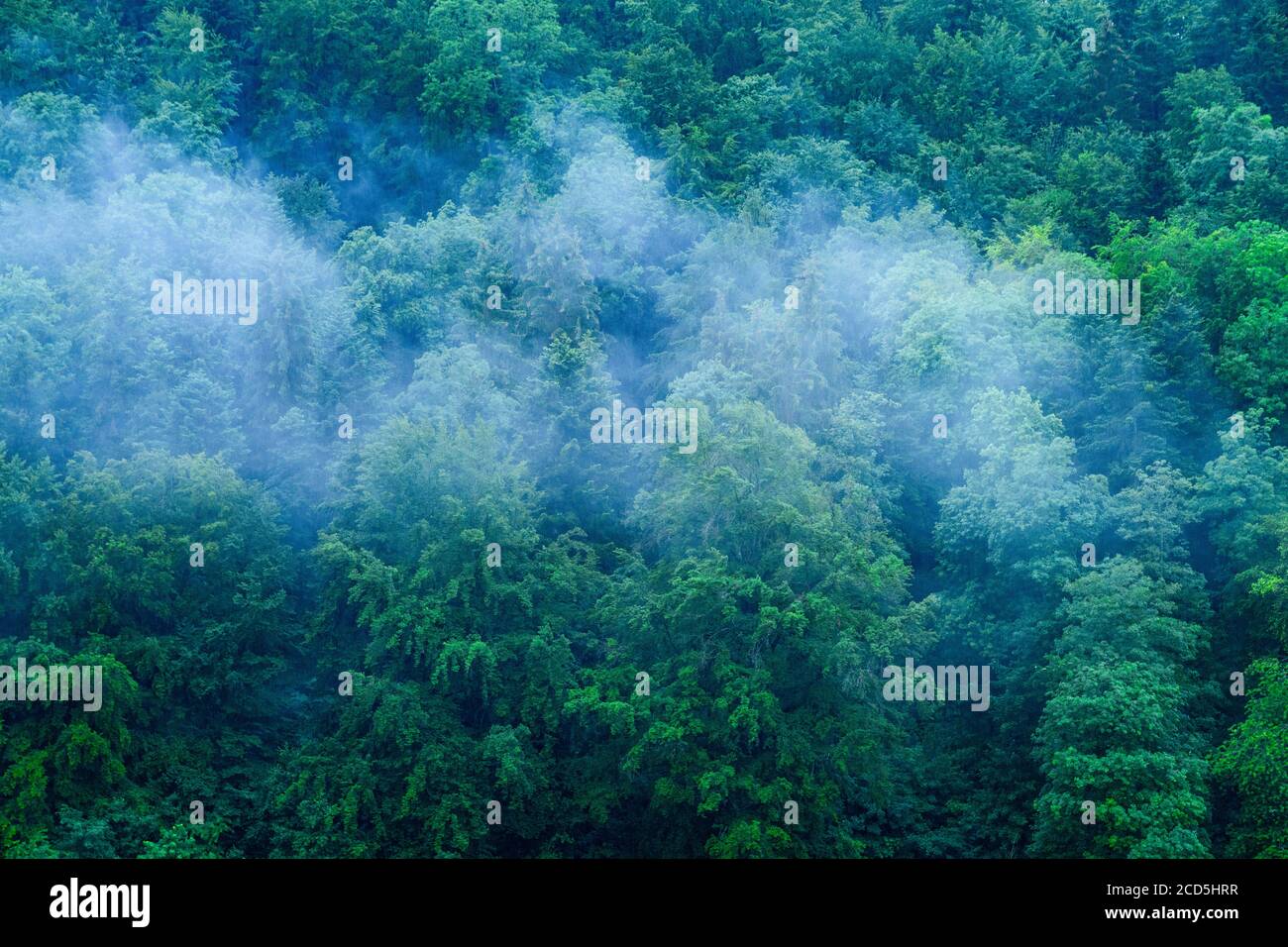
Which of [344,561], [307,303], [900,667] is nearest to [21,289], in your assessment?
[307,303]

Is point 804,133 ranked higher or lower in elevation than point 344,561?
higher

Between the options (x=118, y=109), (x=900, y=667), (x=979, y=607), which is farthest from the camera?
(x=118, y=109)

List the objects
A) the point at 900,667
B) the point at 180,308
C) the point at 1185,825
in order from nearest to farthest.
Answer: the point at 1185,825
the point at 900,667
the point at 180,308

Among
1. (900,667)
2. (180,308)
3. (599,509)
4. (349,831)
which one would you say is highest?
(180,308)

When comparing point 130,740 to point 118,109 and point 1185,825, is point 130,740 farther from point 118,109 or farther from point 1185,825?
point 118,109

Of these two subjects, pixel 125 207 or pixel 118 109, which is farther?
pixel 118 109

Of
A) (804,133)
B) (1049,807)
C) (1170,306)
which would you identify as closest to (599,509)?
(1049,807)
